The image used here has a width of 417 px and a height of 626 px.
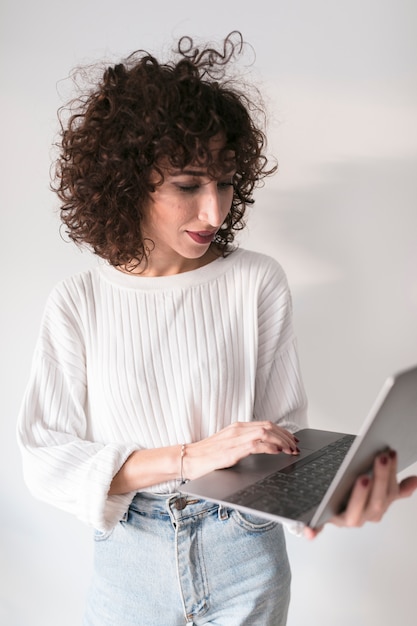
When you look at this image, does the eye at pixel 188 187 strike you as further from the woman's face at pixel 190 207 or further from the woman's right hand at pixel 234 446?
the woman's right hand at pixel 234 446

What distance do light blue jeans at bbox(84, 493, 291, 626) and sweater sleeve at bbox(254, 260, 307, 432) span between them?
21 centimetres

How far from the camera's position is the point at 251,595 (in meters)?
1.14

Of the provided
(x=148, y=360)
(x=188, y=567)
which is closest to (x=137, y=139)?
(x=148, y=360)

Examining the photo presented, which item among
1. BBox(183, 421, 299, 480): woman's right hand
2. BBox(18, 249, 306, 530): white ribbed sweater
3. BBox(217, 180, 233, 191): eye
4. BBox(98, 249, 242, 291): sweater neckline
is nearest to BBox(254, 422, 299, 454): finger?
BBox(183, 421, 299, 480): woman's right hand

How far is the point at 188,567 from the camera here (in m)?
1.10

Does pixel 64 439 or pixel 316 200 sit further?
pixel 316 200

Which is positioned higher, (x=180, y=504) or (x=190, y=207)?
(x=190, y=207)

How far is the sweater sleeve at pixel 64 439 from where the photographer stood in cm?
109

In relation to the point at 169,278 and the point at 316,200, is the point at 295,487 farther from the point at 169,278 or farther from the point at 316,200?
the point at 316,200

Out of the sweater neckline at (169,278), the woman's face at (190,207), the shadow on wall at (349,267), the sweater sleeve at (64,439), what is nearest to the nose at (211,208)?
the woman's face at (190,207)

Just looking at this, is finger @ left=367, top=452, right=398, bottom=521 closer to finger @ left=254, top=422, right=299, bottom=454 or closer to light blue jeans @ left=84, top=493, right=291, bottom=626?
finger @ left=254, top=422, right=299, bottom=454

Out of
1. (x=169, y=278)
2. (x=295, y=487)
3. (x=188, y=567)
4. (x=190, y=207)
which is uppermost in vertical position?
(x=190, y=207)

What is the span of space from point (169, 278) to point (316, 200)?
451 mm

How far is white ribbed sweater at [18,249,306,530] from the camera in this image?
1165 millimetres
